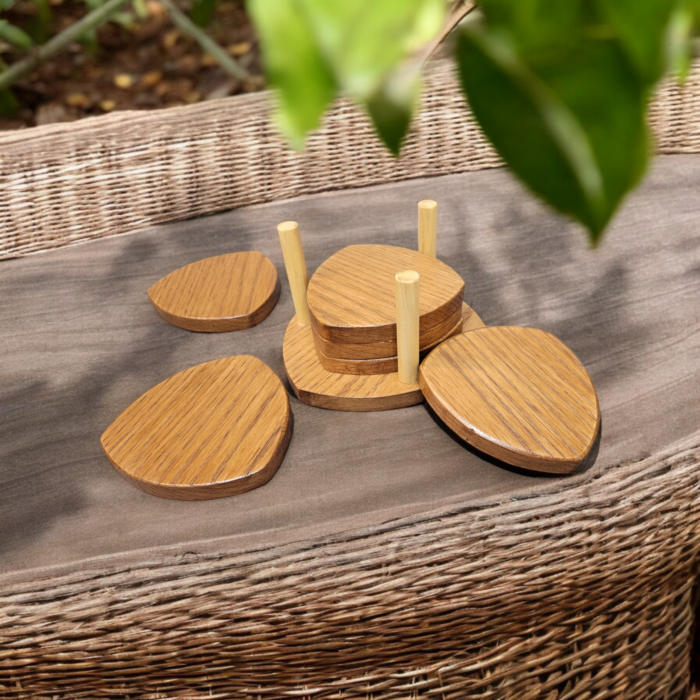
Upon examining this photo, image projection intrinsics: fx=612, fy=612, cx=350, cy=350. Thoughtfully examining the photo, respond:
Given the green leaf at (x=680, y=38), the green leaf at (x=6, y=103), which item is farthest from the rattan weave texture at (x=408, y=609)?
the green leaf at (x=6, y=103)

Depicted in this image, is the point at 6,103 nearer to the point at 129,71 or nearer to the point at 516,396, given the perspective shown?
the point at 129,71

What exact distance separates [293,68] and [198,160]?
97 cm

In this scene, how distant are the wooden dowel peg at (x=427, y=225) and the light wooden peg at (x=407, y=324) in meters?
0.13

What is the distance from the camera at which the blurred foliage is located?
2.9 inches

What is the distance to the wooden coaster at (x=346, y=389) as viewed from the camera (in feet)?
2.07

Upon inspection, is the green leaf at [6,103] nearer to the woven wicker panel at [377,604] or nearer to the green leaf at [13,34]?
the green leaf at [13,34]

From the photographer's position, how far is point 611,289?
2.56 feet

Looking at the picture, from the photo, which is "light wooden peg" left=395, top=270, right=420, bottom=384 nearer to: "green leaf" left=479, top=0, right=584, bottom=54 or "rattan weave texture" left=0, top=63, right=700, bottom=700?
"rattan weave texture" left=0, top=63, right=700, bottom=700

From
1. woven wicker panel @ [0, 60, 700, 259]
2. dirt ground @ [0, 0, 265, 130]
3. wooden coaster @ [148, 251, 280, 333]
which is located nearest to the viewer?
wooden coaster @ [148, 251, 280, 333]

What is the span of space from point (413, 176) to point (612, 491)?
69 cm

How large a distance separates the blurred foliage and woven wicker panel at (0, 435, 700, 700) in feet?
1.49

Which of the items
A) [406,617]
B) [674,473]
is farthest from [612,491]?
[406,617]

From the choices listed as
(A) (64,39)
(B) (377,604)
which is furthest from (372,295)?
(A) (64,39)

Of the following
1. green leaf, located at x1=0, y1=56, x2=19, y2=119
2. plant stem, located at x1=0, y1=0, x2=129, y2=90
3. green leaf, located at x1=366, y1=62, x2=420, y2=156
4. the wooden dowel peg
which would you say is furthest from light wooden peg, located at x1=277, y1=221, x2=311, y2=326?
green leaf, located at x1=0, y1=56, x2=19, y2=119
